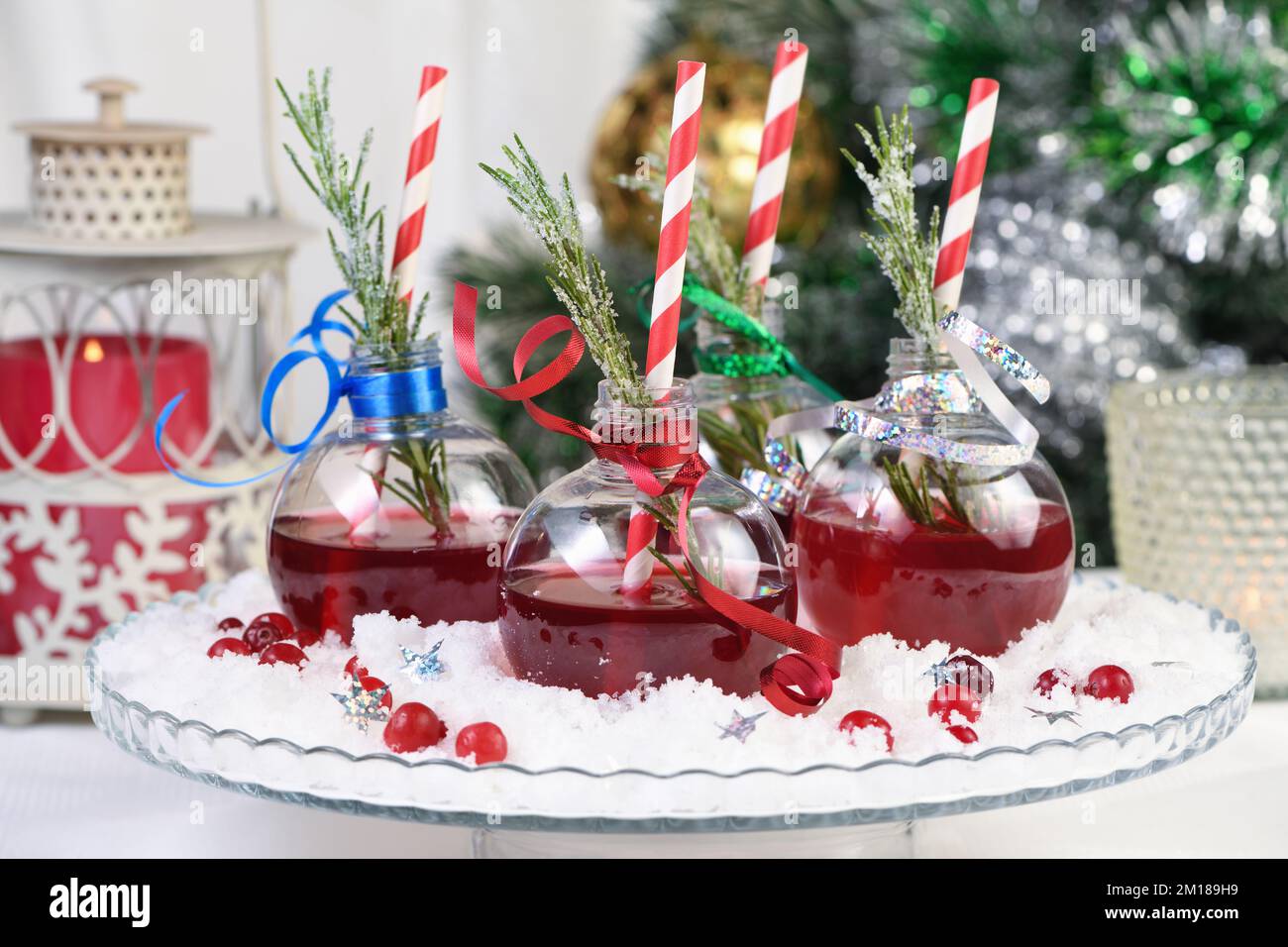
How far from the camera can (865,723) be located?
32.8 inches

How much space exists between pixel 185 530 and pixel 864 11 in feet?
2.90

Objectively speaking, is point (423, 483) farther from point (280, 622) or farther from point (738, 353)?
point (738, 353)

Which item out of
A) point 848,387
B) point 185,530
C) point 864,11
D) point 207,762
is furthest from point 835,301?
point 207,762

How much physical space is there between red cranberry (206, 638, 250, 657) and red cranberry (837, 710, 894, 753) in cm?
39

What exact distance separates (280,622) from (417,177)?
30 cm

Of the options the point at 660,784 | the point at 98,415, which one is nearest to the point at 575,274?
the point at 660,784

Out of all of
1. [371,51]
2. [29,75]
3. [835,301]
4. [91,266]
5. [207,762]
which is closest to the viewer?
[207,762]

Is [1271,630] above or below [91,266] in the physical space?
below

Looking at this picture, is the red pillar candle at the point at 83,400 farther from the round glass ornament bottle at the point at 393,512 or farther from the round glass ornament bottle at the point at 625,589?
the round glass ornament bottle at the point at 625,589

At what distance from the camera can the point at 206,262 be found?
1.29 meters

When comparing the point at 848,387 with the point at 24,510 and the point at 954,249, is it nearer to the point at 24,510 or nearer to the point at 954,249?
the point at 954,249

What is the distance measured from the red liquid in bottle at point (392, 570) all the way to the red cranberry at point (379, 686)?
0.10m

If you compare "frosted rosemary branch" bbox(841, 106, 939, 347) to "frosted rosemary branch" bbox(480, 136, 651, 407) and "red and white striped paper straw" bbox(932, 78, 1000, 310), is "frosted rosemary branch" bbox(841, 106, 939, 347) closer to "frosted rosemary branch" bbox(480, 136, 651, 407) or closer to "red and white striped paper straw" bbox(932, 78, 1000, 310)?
"red and white striped paper straw" bbox(932, 78, 1000, 310)
